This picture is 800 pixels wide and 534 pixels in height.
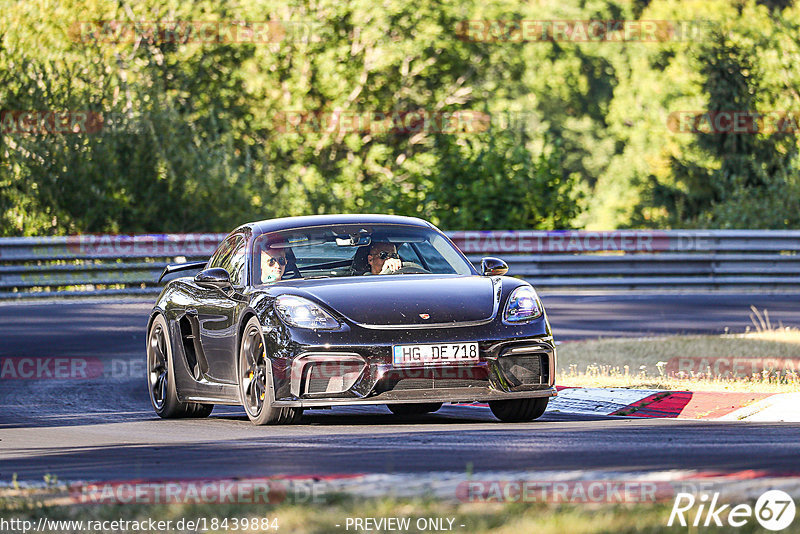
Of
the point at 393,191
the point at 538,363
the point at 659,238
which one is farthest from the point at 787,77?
the point at 538,363

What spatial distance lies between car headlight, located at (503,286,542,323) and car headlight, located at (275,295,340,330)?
1.09 metres

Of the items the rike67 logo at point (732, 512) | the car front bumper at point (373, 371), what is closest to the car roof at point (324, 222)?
the car front bumper at point (373, 371)

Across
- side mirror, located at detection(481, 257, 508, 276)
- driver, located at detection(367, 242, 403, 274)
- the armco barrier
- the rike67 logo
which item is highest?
driver, located at detection(367, 242, 403, 274)

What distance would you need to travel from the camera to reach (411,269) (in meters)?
10.2

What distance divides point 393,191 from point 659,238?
7.28m

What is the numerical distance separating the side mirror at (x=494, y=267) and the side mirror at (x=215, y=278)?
174 cm

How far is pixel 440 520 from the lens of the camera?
533 centimetres

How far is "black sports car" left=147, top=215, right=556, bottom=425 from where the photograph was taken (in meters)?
9.03

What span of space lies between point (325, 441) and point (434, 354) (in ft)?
3.21

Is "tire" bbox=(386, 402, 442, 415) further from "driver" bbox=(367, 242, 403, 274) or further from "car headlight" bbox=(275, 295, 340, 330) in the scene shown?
"car headlight" bbox=(275, 295, 340, 330)

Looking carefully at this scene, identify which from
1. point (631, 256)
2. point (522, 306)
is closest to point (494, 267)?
point (522, 306)

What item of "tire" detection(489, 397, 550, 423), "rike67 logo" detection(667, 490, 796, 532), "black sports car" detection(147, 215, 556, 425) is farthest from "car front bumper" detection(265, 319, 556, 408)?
"rike67 logo" detection(667, 490, 796, 532)

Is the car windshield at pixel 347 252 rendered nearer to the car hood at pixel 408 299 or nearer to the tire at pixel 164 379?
the car hood at pixel 408 299

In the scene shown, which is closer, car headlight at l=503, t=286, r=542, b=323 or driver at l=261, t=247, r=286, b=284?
car headlight at l=503, t=286, r=542, b=323
